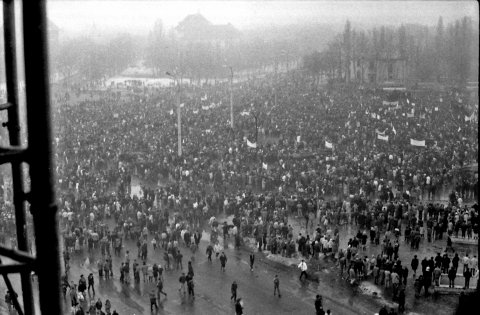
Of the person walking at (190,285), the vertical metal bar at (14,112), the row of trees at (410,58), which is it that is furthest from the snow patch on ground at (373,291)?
the row of trees at (410,58)

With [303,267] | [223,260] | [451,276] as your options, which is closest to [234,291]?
[223,260]

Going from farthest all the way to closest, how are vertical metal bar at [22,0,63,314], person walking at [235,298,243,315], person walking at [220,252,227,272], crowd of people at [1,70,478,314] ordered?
crowd of people at [1,70,478,314], person walking at [220,252,227,272], person walking at [235,298,243,315], vertical metal bar at [22,0,63,314]

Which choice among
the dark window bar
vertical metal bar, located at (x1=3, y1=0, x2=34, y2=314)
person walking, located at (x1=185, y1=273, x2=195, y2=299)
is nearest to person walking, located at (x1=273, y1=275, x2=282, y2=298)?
person walking, located at (x1=185, y1=273, x2=195, y2=299)

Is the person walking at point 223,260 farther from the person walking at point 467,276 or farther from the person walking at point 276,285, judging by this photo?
the person walking at point 467,276

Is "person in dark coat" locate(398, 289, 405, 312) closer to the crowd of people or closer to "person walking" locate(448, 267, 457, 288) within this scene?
the crowd of people

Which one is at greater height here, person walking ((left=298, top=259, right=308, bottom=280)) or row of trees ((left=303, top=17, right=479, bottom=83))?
row of trees ((left=303, top=17, right=479, bottom=83))

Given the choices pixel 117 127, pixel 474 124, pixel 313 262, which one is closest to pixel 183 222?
pixel 313 262

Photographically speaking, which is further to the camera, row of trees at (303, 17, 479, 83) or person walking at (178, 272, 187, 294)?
row of trees at (303, 17, 479, 83)
